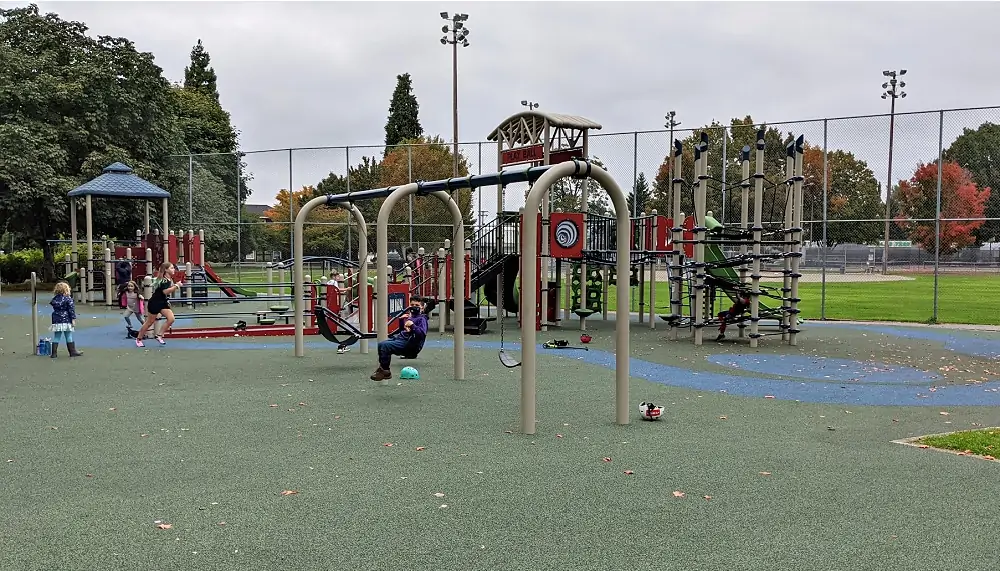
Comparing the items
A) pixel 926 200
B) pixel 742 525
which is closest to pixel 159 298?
pixel 742 525

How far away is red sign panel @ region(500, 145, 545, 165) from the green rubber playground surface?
890cm

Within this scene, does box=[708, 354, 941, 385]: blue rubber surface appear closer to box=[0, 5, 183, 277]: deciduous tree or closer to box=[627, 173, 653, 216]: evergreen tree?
box=[627, 173, 653, 216]: evergreen tree

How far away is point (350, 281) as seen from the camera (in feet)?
61.0

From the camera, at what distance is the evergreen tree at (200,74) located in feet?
205

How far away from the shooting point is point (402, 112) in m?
60.3

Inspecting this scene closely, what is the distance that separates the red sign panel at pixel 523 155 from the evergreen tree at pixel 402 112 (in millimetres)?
43067

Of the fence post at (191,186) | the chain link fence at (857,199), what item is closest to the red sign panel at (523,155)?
the chain link fence at (857,199)

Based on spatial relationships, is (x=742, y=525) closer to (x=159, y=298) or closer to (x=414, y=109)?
(x=159, y=298)

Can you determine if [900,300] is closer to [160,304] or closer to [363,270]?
[363,270]

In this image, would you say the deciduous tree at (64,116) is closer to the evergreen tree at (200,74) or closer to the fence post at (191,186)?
the fence post at (191,186)

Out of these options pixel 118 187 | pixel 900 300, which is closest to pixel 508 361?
pixel 118 187

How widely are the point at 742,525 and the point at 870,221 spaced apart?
16.4 m

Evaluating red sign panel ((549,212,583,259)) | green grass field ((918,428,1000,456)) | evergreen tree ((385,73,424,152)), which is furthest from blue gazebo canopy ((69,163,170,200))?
evergreen tree ((385,73,424,152))

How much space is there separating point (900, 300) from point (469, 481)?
2601 centimetres
